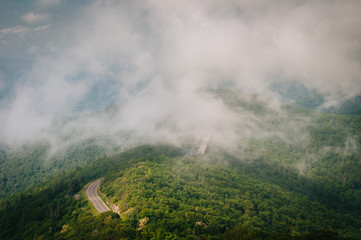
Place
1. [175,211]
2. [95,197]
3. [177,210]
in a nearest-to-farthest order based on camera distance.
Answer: [175,211]
[177,210]
[95,197]

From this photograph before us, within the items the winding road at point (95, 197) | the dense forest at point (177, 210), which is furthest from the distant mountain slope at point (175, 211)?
the winding road at point (95, 197)

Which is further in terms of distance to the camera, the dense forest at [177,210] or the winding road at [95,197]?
the winding road at [95,197]

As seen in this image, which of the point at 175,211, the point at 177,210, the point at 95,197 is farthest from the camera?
the point at 95,197

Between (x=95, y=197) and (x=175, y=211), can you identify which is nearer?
(x=175, y=211)

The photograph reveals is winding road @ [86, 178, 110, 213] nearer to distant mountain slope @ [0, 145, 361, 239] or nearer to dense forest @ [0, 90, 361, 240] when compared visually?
dense forest @ [0, 90, 361, 240]

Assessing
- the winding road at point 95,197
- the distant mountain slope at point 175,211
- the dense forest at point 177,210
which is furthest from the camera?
the winding road at point 95,197

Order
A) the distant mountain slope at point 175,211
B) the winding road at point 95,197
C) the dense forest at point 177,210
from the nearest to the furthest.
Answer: the distant mountain slope at point 175,211, the dense forest at point 177,210, the winding road at point 95,197

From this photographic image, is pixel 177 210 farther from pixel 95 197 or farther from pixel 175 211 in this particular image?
A: pixel 95 197

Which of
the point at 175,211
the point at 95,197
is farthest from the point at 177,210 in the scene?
the point at 95,197

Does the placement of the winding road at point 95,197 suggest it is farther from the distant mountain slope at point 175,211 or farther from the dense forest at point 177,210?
the distant mountain slope at point 175,211
